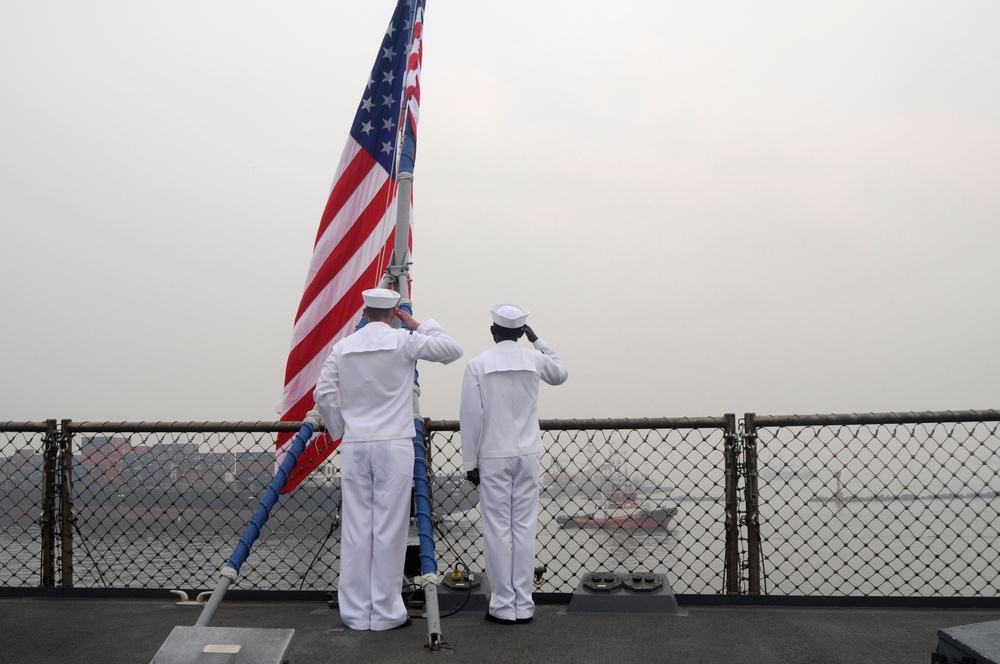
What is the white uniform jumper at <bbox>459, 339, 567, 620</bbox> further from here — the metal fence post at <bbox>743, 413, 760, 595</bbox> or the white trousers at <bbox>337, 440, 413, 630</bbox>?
the metal fence post at <bbox>743, 413, 760, 595</bbox>

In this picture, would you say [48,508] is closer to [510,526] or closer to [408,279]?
[408,279]

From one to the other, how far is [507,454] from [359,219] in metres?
2.48

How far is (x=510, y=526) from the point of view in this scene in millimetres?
4117

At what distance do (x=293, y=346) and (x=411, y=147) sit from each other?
1757 mm

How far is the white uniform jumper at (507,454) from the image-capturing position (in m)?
3.98

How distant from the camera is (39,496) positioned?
4.96 m

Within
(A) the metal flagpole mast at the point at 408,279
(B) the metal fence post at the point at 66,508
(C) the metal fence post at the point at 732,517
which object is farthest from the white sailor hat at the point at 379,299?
(B) the metal fence post at the point at 66,508

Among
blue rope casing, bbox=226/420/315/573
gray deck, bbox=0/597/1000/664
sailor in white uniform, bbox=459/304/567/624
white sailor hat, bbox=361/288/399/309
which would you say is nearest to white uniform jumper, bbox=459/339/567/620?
sailor in white uniform, bbox=459/304/567/624

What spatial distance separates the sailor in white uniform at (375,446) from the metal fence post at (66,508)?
6.89 feet

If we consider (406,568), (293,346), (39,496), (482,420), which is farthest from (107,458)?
(482,420)

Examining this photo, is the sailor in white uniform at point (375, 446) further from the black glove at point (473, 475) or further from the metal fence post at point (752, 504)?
the metal fence post at point (752, 504)

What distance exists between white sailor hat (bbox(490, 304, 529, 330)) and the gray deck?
63.2 inches

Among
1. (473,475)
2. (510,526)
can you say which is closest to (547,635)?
(510,526)

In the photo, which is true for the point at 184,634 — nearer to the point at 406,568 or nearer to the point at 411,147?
the point at 406,568
